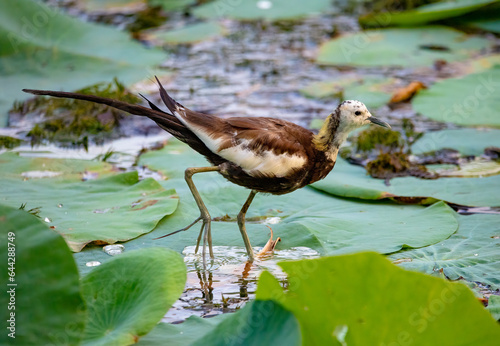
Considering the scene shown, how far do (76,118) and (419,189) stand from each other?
353 centimetres

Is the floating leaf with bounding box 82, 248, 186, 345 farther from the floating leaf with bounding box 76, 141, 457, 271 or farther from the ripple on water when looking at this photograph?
the floating leaf with bounding box 76, 141, 457, 271

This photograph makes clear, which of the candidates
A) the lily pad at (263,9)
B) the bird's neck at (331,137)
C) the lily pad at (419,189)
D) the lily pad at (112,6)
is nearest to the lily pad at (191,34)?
the lily pad at (263,9)

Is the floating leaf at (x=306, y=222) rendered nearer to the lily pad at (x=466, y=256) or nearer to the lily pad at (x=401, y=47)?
the lily pad at (x=466, y=256)

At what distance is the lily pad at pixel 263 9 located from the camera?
10.3m

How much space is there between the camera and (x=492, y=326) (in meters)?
2.13

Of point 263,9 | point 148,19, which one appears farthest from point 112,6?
point 263,9

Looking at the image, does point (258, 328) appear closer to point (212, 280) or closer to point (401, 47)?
point (212, 280)

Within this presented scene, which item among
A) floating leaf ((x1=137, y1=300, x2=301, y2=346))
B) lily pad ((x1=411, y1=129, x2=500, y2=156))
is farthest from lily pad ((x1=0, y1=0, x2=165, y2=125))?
floating leaf ((x1=137, y1=300, x2=301, y2=346))

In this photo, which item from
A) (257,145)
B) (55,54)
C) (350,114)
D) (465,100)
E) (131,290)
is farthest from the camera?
(55,54)

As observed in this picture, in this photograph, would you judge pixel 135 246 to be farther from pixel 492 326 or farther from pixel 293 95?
pixel 293 95

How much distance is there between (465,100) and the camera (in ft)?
21.7

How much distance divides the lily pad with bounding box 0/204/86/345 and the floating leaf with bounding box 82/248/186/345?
30 cm

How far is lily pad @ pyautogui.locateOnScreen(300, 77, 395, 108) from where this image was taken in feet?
23.5

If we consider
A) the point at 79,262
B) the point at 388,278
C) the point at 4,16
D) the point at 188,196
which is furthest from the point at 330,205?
the point at 4,16
